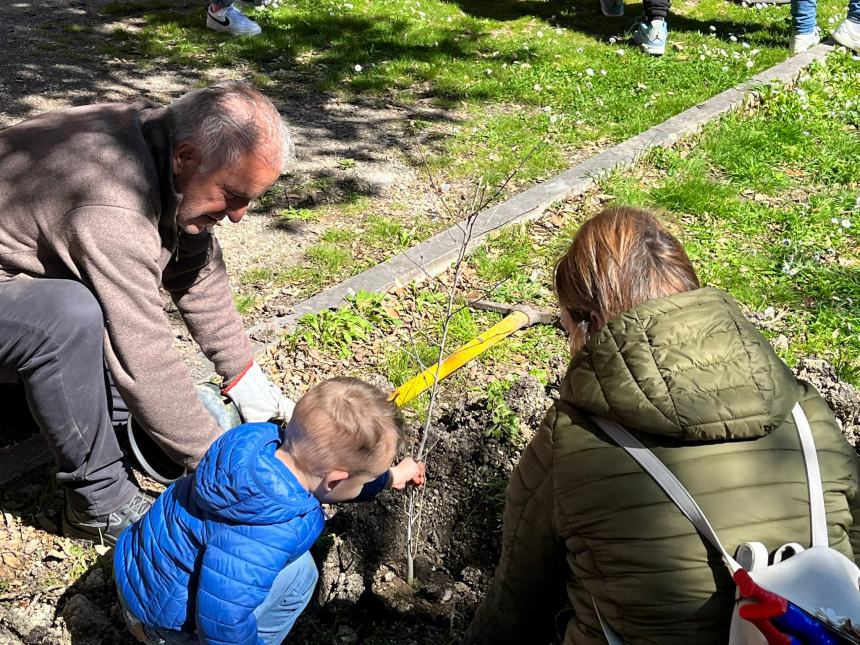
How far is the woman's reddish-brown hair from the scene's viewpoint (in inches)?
68.3

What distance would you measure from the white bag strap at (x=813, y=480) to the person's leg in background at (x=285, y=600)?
1199 millimetres

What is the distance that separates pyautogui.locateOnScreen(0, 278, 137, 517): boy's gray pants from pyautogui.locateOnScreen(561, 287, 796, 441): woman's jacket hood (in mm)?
1468

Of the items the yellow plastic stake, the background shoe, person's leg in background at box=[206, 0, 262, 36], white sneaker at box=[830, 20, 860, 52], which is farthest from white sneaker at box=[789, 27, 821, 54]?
the yellow plastic stake

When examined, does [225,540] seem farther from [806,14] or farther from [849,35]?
[849,35]

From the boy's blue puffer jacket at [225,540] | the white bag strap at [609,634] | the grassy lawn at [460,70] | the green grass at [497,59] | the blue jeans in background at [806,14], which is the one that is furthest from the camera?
the blue jeans in background at [806,14]

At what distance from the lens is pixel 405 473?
2.30 metres

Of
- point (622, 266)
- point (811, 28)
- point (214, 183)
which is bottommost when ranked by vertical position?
point (811, 28)

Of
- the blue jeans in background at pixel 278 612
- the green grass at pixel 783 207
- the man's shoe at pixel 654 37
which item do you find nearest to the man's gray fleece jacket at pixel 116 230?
the blue jeans in background at pixel 278 612

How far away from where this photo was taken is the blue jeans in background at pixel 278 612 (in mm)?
2084

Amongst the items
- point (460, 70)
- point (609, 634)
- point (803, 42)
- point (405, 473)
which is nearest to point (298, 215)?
point (405, 473)

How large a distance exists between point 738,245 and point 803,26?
12.2 feet

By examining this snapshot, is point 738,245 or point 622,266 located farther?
point 738,245

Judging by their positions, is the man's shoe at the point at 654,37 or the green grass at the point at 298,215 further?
the man's shoe at the point at 654,37

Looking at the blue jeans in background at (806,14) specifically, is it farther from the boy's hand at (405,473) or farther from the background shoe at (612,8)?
the boy's hand at (405,473)
